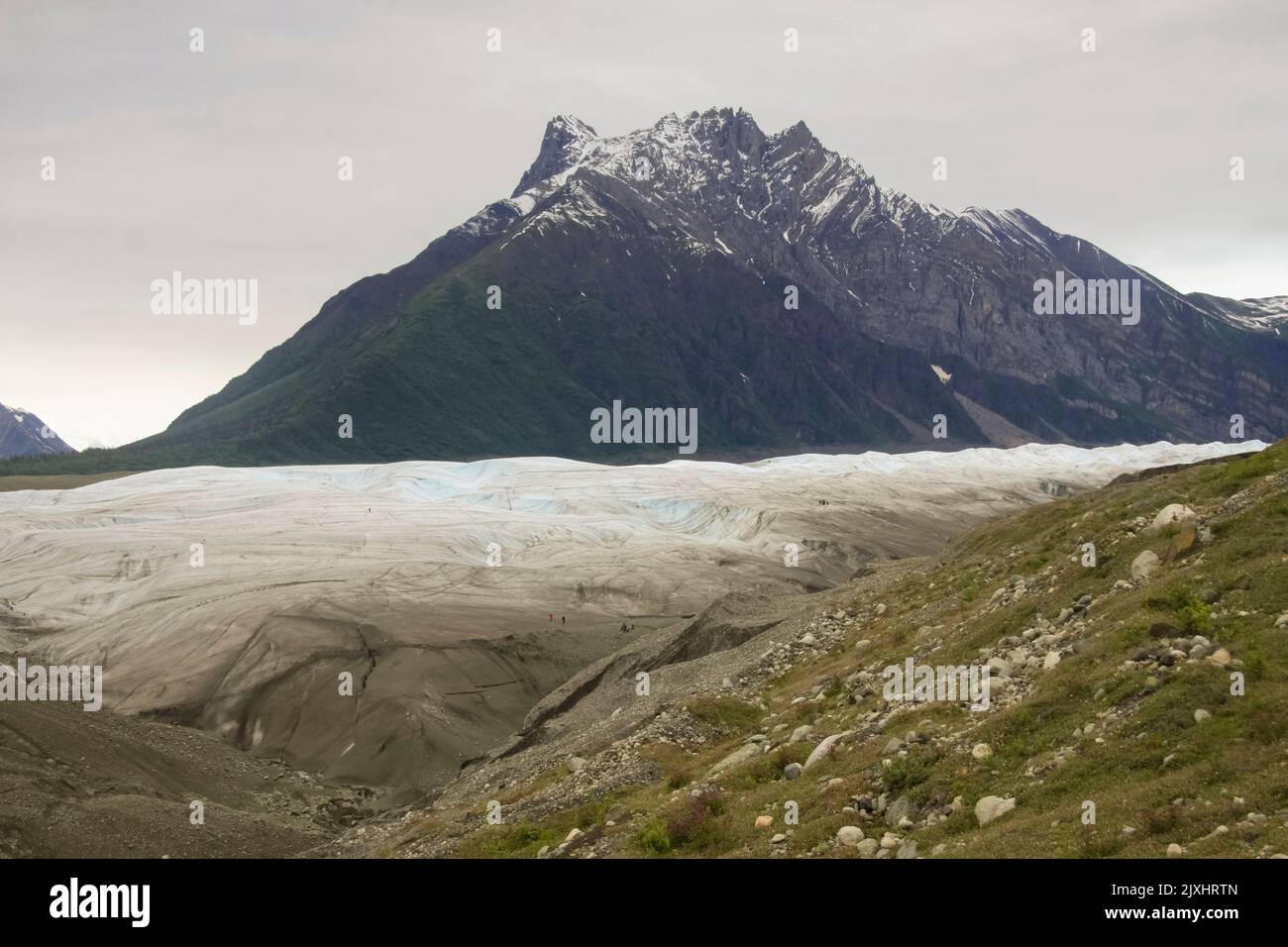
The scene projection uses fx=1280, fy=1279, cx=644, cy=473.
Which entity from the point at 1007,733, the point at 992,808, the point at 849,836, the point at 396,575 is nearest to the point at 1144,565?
the point at 1007,733

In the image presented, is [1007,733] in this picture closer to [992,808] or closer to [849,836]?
[992,808]

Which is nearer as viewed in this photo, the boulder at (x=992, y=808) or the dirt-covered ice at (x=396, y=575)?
the boulder at (x=992, y=808)

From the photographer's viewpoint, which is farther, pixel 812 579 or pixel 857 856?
A: pixel 812 579

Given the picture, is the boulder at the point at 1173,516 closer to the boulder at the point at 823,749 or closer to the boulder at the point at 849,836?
the boulder at the point at 823,749

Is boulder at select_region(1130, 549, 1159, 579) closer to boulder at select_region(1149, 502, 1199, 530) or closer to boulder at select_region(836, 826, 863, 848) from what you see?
boulder at select_region(1149, 502, 1199, 530)

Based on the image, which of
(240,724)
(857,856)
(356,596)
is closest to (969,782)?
(857,856)

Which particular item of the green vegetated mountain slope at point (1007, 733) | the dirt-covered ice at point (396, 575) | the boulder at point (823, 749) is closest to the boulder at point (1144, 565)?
the green vegetated mountain slope at point (1007, 733)

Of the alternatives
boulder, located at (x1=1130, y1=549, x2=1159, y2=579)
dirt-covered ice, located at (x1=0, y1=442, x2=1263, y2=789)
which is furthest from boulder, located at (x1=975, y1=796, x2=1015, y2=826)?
dirt-covered ice, located at (x1=0, y1=442, x2=1263, y2=789)
